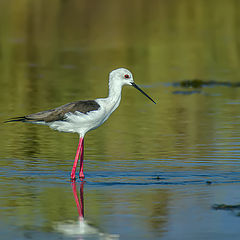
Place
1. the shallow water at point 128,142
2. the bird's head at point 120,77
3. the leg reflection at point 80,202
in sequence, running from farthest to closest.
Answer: the bird's head at point 120,77 → the leg reflection at point 80,202 → the shallow water at point 128,142

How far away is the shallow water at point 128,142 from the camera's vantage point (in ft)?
30.1

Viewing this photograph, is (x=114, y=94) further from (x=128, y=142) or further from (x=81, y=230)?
(x=81, y=230)

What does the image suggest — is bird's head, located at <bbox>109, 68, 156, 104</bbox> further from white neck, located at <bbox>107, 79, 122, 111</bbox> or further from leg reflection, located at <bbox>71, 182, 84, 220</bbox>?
leg reflection, located at <bbox>71, 182, 84, 220</bbox>

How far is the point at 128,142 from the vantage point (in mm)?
14609

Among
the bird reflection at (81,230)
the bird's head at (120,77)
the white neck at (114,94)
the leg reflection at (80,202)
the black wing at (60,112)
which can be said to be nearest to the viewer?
Answer: the bird reflection at (81,230)

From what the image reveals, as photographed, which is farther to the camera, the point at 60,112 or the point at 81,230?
the point at 60,112

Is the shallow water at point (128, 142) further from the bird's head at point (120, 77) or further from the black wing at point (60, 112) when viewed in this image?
the bird's head at point (120, 77)

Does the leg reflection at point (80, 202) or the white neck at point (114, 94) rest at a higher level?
the white neck at point (114, 94)

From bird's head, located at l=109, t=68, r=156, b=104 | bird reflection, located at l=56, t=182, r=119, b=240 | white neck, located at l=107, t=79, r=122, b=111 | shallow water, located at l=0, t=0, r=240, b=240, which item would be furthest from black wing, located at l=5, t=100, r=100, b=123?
bird reflection, located at l=56, t=182, r=119, b=240

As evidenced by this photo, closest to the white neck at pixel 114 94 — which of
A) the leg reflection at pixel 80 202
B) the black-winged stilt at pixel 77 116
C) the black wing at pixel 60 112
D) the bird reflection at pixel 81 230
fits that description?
the black-winged stilt at pixel 77 116

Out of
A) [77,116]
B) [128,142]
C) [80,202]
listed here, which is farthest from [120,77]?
[80,202]

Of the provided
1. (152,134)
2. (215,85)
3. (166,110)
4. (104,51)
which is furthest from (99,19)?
(152,134)

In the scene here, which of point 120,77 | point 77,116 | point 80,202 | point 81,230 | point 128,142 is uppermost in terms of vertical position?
Answer: point 120,77

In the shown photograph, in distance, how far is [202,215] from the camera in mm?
9297
